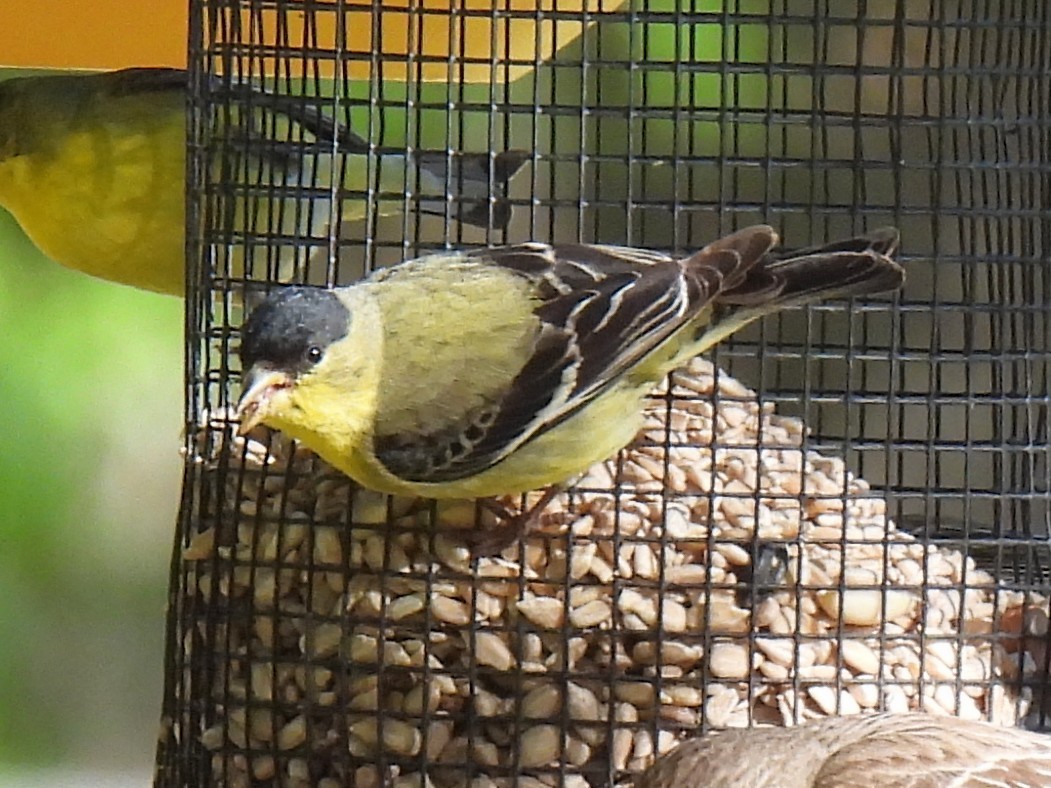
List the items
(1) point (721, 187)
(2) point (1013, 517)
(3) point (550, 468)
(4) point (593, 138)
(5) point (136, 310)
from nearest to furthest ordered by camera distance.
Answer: (3) point (550, 468)
(1) point (721, 187)
(2) point (1013, 517)
(4) point (593, 138)
(5) point (136, 310)

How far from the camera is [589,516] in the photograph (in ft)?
6.33

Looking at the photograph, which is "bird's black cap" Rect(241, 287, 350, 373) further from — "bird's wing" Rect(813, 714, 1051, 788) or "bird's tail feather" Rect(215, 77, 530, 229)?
"bird's wing" Rect(813, 714, 1051, 788)

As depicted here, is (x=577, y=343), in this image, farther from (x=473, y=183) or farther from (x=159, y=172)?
(x=159, y=172)

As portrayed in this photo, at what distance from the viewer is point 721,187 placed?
1939 millimetres

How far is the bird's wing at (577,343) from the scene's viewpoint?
175 cm

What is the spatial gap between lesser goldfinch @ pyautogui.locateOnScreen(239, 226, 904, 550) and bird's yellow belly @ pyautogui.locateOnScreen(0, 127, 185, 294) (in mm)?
490

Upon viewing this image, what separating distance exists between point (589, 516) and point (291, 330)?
47cm

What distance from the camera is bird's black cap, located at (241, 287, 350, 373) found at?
1626 millimetres

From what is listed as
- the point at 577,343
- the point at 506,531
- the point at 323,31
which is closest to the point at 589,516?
the point at 506,531

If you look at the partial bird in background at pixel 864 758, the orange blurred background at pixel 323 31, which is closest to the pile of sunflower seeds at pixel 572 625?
the partial bird in background at pixel 864 758

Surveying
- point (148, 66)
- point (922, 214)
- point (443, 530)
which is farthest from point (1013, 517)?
point (148, 66)

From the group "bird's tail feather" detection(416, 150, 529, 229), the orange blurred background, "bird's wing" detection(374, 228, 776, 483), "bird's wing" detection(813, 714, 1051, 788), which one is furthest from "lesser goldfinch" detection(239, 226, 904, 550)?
"bird's wing" detection(813, 714, 1051, 788)

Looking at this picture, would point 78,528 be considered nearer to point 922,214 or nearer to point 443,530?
point 443,530

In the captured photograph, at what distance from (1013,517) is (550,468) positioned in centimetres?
65
